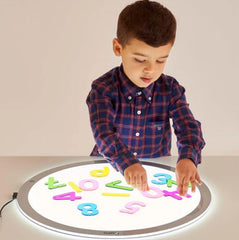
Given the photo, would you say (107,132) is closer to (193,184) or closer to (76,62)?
(193,184)

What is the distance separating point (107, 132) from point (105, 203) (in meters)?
0.20

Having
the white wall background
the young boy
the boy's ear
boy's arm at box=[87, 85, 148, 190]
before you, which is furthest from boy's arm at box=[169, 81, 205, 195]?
the white wall background

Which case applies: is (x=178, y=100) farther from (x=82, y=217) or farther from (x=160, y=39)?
(x=82, y=217)

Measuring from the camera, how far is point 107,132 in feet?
3.91

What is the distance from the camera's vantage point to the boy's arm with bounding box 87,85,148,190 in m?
1.06

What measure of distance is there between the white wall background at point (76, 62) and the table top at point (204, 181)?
115 cm

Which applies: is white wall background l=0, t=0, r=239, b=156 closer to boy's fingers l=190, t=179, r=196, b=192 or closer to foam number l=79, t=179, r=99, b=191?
foam number l=79, t=179, r=99, b=191

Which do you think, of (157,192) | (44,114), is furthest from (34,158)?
(44,114)

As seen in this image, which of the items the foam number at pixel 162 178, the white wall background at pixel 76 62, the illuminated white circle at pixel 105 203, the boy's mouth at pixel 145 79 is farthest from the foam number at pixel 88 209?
the white wall background at pixel 76 62

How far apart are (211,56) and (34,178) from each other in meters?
1.57

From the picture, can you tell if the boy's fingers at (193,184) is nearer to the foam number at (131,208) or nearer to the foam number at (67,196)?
the foam number at (131,208)

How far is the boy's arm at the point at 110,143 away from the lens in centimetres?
106

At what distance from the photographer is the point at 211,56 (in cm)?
251

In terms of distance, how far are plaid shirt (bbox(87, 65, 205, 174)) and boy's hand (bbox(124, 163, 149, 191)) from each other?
9 centimetres
